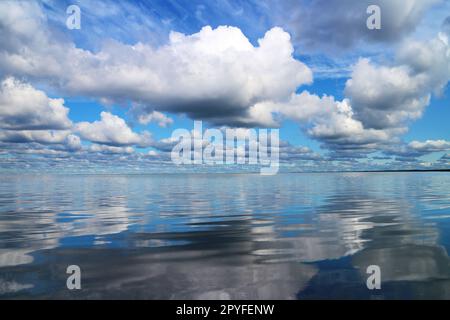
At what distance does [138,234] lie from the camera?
19.7 m

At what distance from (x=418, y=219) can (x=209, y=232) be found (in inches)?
631

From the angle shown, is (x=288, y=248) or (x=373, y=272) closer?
(x=373, y=272)

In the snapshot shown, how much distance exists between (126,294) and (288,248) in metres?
8.41

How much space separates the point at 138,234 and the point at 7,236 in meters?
7.72

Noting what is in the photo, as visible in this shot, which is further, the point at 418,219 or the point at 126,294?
the point at 418,219

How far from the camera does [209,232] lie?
20219 mm

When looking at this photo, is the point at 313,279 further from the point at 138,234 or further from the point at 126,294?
the point at 138,234
